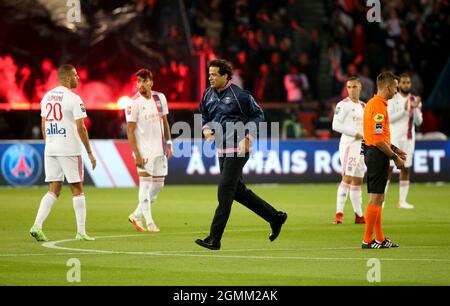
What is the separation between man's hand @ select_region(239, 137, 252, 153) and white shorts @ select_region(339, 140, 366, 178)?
212 inches

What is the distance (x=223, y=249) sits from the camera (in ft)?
48.2

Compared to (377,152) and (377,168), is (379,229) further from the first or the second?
(377,152)

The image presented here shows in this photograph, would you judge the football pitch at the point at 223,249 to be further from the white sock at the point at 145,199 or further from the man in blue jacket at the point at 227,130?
the man in blue jacket at the point at 227,130

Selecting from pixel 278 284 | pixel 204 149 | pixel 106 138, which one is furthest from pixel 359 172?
pixel 106 138

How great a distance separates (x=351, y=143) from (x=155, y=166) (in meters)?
3.70

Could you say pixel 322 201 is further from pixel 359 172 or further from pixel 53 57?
pixel 53 57

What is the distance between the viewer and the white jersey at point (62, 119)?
15766 mm

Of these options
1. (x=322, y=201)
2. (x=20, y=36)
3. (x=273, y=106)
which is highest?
(x=20, y=36)

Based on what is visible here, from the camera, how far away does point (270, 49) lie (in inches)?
1281

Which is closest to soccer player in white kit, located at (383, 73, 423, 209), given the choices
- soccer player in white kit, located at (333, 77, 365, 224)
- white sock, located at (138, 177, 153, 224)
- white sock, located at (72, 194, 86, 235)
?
soccer player in white kit, located at (333, 77, 365, 224)

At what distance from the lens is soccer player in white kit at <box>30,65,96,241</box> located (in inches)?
620

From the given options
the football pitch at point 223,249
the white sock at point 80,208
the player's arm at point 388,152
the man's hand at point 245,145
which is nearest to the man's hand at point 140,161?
the football pitch at point 223,249

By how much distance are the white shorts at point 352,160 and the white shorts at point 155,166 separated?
3.35 meters

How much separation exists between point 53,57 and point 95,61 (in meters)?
1.11
